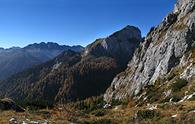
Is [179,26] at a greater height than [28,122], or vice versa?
[179,26]

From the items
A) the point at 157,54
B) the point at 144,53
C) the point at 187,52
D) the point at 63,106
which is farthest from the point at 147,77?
the point at 63,106

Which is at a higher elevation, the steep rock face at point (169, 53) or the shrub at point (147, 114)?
the steep rock face at point (169, 53)

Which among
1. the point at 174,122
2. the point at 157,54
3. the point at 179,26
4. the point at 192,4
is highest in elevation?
the point at 192,4

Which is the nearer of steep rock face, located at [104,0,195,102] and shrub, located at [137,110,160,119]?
shrub, located at [137,110,160,119]

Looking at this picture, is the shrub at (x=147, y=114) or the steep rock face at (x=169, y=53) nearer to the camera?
the shrub at (x=147, y=114)

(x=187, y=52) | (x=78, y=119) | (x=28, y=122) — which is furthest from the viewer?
(x=187, y=52)

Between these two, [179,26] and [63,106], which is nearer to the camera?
[63,106]

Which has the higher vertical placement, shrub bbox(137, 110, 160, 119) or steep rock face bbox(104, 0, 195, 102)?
steep rock face bbox(104, 0, 195, 102)

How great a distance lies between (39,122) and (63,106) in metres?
5.05

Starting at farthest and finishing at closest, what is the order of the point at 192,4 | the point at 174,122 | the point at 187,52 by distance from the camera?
1. the point at 192,4
2. the point at 187,52
3. the point at 174,122

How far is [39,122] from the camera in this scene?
30.0 m

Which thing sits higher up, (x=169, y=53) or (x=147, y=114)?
(x=169, y=53)

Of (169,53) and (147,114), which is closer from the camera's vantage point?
(147,114)

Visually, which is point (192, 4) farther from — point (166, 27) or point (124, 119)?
point (124, 119)
